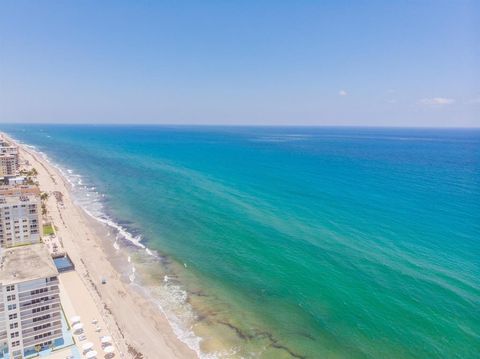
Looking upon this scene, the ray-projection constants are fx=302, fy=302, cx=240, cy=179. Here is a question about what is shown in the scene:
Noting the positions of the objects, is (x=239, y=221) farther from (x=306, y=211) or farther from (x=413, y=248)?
(x=413, y=248)

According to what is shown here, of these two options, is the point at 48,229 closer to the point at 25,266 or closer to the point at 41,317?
the point at 25,266

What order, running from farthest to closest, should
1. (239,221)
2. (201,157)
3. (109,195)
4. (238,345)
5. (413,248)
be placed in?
(201,157) → (109,195) → (239,221) → (413,248) → (238,345)

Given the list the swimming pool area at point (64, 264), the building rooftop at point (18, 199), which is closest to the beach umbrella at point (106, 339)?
the swimming pool area at point (64, 264)

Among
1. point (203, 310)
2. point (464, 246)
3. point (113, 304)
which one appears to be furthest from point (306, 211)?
point (113, 304)

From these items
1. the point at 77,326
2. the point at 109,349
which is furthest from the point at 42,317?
the point at 109,349

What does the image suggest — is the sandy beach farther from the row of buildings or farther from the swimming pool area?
the row of buildings
